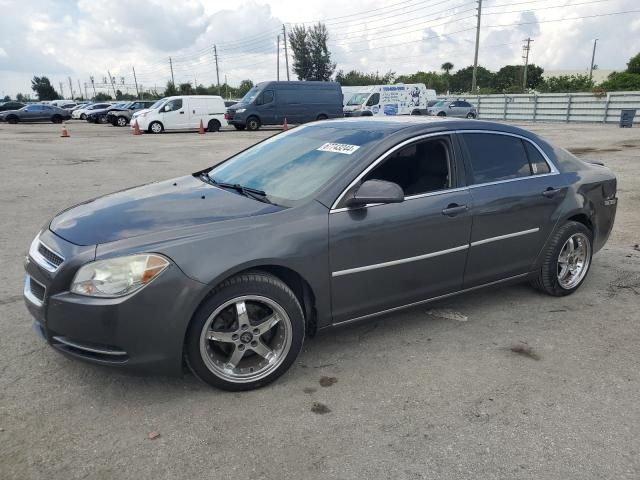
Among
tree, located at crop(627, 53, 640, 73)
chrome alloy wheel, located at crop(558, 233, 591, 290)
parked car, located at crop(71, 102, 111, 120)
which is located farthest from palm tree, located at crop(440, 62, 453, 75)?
chrome alloy wheel, located at crop(558, 233, 591, 290)

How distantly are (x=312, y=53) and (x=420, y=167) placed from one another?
74657 mm

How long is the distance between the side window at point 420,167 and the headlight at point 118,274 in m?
1.56

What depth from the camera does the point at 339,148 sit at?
12.3ft

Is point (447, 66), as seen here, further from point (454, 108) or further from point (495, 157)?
point (495, 157)

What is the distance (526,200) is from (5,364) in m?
3.84

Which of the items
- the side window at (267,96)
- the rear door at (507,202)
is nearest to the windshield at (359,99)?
the side window at (267,96)

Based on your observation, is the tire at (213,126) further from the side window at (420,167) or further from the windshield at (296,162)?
the side window at (420,167)

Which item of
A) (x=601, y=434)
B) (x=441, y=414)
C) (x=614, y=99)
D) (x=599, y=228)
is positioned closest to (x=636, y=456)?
(x=601, y=434)

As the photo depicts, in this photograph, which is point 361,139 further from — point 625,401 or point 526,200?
point 625,401

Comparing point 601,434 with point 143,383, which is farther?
point 143,383

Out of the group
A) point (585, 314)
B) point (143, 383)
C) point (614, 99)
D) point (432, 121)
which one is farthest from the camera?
point (614, 99)

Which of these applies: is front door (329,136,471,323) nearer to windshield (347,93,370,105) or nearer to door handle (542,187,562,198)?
door handle (542,187,562,198)

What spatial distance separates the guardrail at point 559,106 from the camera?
101 ft

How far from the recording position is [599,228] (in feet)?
15.9
